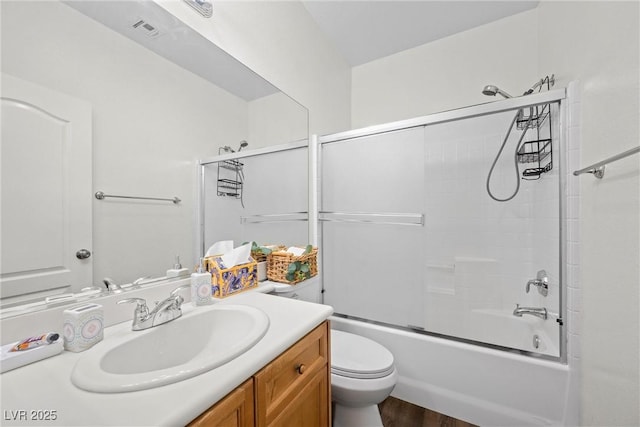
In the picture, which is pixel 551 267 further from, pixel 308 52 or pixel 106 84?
pixel 106 84

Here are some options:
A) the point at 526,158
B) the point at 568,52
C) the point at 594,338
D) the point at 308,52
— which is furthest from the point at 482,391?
the point at 308,52

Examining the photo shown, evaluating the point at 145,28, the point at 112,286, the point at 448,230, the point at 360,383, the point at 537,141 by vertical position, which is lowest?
the point at 360,383

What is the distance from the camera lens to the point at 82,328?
2.26 ft

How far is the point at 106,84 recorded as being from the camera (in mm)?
836

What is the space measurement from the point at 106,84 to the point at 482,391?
213cm

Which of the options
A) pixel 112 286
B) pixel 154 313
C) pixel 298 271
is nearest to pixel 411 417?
pixel 298 271

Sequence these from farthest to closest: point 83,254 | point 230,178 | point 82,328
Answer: point 230,178 → point 83,254 → point 82,328

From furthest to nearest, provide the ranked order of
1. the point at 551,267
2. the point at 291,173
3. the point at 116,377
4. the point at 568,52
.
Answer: the point at 291,173
the point at 551,267
the point at 568,52
the point at 116,377

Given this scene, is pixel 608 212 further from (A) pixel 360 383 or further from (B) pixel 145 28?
(B) pixel 145 28

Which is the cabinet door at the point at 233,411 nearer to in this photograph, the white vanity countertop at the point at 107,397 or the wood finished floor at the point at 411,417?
the white vanity countertop at the point at 107,397

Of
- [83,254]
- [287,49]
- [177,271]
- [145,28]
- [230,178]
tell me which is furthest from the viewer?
[287,49]

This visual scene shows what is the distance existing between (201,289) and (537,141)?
185 cm

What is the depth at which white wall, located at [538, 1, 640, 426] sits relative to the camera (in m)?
0.83

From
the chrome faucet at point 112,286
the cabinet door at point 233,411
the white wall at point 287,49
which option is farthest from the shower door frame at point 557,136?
the cabinet door at point 233,411
